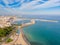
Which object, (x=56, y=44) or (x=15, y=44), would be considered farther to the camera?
(x=56, y=44)

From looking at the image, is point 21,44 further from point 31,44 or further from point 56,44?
point 56,44

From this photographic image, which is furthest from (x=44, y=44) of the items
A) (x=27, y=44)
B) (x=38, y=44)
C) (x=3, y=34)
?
(x=3, y=34)

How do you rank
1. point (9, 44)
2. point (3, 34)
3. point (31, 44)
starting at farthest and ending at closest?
point (3, 34) < point (31, 44) < point (9, 44)

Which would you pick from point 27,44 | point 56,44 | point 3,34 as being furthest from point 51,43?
point 3,34

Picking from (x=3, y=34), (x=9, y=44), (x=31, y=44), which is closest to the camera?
(x=9, y=44)

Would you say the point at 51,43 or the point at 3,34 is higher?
the point at 3,34

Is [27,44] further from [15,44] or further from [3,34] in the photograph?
[3,34]

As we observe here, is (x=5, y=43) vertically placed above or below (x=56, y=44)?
above

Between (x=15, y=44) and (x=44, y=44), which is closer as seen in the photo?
(x=15, y=44)
